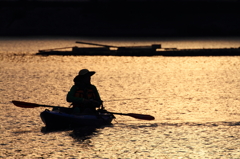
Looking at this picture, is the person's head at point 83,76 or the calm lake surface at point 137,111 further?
the person's head at point 83,76

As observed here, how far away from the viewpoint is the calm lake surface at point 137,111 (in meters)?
13.8

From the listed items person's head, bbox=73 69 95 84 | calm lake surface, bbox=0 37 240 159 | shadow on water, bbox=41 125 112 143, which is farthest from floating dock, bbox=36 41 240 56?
person's head, bbox=73 69 95 84

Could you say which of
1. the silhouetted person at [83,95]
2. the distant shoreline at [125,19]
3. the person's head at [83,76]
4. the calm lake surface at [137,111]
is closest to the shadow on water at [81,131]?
the calm lake surface at [137,111]

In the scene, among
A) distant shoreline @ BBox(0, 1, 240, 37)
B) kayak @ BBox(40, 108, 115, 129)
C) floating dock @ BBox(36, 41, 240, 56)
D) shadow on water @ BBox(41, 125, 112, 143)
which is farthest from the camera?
distant shoreline @ BBox(0, 1, 240, 37)

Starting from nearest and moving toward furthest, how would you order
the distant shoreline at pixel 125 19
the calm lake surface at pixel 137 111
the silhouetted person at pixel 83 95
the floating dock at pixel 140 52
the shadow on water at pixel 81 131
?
1. the calm lake surface at pixel 137 111
2. the shadow on water at pixel 81 131
3. the silhouetted person at pixel 83 95
4. the floating dock at pixel 140 52
5. the distant shoreline at pixel 125 19

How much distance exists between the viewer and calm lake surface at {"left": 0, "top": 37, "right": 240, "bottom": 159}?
13828 mm

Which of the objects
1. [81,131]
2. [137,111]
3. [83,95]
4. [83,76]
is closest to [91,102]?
[83,95]

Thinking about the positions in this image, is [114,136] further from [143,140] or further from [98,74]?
[98,74]

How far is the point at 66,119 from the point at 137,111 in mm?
4287

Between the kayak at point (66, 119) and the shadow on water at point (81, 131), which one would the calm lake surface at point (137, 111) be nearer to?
the shadow on water at point (81, 131)

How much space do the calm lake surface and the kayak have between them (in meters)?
0.25

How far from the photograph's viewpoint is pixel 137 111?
19422 millimetres

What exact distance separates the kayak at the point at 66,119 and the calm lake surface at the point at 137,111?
25 centimetres

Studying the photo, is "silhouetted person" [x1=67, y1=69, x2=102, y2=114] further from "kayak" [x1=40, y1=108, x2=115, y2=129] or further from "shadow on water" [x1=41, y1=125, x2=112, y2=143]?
"shadow on water" [x1=41, y1=125, x2=112, y2=143]
